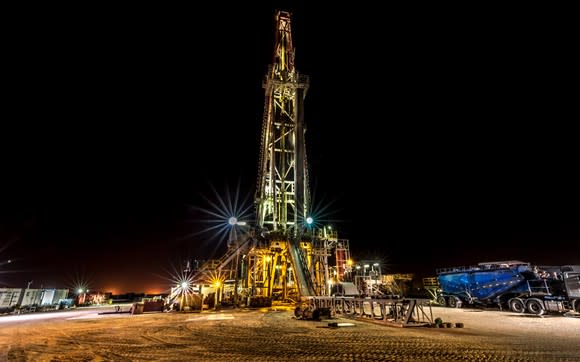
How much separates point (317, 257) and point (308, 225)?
2608 mm

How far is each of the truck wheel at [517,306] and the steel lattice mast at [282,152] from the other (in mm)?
12705

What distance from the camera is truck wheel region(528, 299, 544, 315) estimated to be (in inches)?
520

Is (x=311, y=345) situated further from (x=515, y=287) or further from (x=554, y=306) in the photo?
(x=515, y=287)

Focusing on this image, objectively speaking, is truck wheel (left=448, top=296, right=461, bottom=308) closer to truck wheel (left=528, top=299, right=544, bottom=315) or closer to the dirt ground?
truck wheel (left=528, top=299, right=544, bottom=315)

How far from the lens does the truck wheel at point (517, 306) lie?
14177 mm

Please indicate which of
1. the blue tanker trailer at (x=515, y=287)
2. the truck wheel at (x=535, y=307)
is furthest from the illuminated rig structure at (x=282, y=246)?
the truck wheel at (x=535, y=307)

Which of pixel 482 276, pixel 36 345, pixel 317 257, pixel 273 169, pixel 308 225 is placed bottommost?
pixel 36 345

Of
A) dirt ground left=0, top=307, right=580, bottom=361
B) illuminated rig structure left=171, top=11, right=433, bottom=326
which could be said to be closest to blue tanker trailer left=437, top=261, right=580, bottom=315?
illuminated rig structure left=171, top=11, right=433, bottom=326

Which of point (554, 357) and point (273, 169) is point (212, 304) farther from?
point (554, 357)

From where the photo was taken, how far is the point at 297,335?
25.8ft

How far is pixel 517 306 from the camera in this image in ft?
47.5

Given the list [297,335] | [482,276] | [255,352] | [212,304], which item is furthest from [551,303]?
[212,304]

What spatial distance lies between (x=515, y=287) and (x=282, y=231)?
1344cm

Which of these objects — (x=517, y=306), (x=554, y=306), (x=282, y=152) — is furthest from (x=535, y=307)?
(x=282, y=152)
